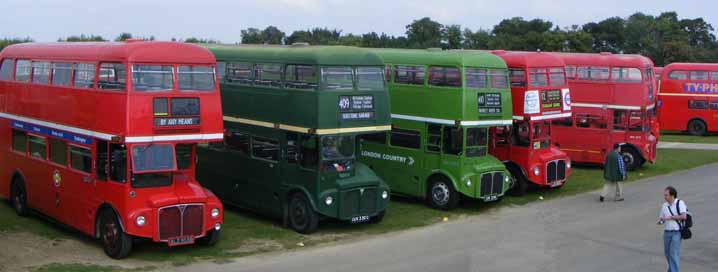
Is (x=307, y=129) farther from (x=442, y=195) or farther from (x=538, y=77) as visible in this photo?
(x=538, y=77)

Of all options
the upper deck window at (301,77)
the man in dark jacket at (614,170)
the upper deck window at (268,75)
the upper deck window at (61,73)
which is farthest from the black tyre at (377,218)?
the upper deck window at (61,73)

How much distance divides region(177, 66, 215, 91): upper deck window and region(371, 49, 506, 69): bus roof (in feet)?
22.2

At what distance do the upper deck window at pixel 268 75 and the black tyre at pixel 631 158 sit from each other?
14746mm

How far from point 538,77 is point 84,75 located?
1228cm

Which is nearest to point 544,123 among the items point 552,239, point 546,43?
point 552,239

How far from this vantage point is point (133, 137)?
14.7 meters

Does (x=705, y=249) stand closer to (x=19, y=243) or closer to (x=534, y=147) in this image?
(x=534, y=147)

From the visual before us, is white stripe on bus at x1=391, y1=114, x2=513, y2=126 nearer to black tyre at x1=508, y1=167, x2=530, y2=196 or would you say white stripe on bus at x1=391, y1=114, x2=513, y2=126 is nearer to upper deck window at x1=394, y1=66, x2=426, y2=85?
upper deck window at x1=394, y1=66, x2=426, y2=85

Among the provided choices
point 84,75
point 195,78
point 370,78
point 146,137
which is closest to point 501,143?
point 370,78

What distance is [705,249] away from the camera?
55.0 feet

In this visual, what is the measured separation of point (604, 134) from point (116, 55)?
18.3 m

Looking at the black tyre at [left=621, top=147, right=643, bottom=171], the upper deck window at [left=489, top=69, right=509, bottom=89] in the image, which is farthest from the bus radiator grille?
the black tyre at [left=621, top=147, right=643, bottom=171]

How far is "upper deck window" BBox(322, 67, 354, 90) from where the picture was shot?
17203 mm

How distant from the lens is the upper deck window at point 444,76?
20.0m
